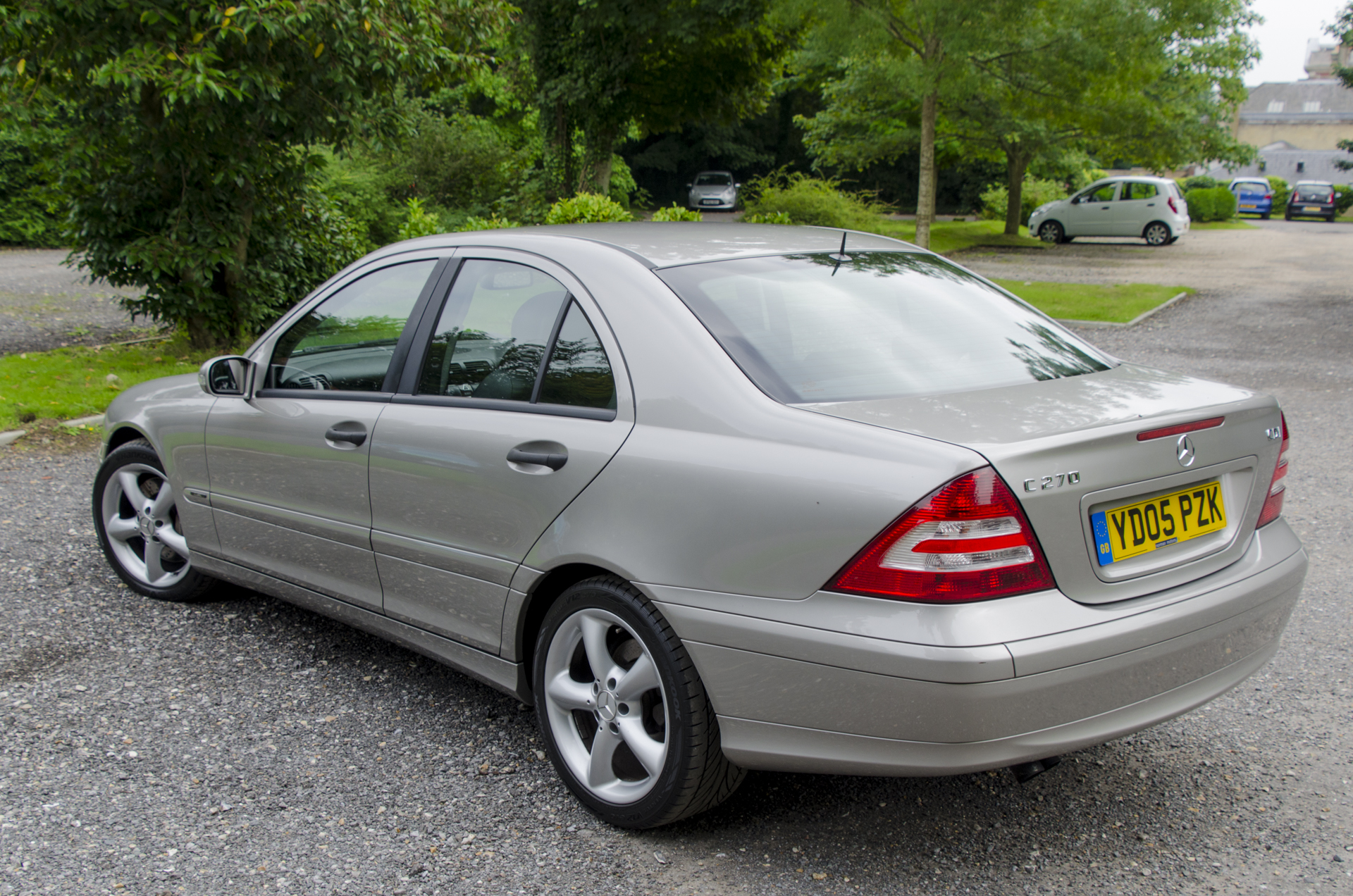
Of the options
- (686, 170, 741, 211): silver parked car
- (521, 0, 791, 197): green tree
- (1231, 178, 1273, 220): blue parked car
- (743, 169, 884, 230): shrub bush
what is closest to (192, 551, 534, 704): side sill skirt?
(743, 169, 884, 230): shrub bush

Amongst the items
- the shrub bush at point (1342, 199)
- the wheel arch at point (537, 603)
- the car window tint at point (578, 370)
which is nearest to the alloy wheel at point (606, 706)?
the wheel arch at point (537, 603)

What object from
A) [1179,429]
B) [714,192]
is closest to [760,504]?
[1179,429]

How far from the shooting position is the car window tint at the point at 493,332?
3084mm

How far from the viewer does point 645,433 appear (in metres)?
2.69

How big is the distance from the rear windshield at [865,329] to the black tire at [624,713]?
2.21 ft

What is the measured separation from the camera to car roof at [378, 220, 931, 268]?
3150 mm

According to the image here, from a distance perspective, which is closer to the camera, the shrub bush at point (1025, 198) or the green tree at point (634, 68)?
the green tree at point (634, 68)

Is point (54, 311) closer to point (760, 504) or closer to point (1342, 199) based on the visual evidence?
point (760, 504)

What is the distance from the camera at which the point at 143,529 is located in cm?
455

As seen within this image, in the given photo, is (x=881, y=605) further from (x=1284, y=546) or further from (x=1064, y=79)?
(x=1064, y=79)

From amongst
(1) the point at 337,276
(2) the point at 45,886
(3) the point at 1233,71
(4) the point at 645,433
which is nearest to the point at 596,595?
(4) the point at 645,433

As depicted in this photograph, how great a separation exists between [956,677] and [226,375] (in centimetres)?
286

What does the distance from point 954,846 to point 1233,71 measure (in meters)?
32.6

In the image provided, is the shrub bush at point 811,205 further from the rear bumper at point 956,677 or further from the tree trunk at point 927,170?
the rear bumper at point 956,677
